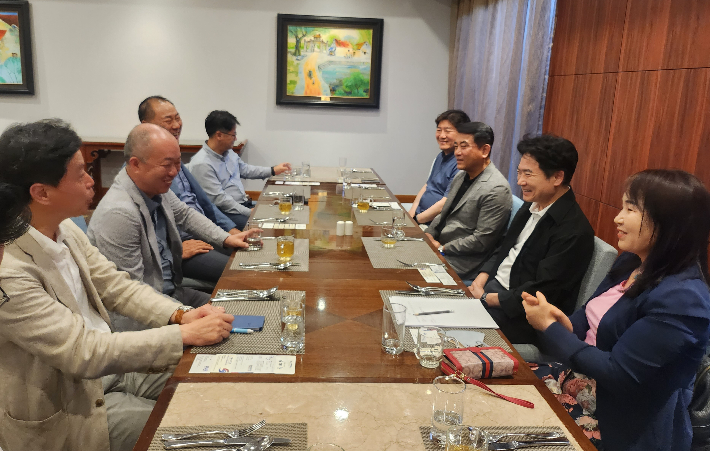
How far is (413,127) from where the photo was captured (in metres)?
6.71

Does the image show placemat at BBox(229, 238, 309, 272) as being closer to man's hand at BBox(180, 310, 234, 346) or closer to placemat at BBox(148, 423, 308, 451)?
man's hand at BBox(180, 310, 234, 346)

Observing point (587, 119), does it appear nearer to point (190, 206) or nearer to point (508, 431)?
point (190, 206)

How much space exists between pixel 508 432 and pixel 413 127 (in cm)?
588

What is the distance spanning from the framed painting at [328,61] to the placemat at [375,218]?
142 inches

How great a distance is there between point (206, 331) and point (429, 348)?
576 mm

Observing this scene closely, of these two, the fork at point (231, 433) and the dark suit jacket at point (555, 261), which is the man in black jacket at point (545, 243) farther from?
the fork at point (231, 433)

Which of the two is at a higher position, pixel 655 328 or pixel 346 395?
pixel 655 328

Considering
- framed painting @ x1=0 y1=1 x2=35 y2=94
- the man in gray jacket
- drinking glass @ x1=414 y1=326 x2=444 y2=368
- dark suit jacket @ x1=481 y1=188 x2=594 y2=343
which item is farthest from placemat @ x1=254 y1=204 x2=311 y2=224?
framed painting @ x1=0 y1=1 x2=35 y2=94

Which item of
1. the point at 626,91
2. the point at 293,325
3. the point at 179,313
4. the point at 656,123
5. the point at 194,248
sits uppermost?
the point at 626,91

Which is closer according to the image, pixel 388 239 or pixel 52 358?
pixel 52 358

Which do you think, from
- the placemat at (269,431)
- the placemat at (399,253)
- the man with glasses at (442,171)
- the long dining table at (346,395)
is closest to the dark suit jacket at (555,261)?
the placemat at (399,253)

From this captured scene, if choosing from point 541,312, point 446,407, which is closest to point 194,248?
point 541,312

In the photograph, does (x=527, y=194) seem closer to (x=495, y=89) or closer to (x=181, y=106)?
(x=495, y=89)

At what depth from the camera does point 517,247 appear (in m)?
2.46
